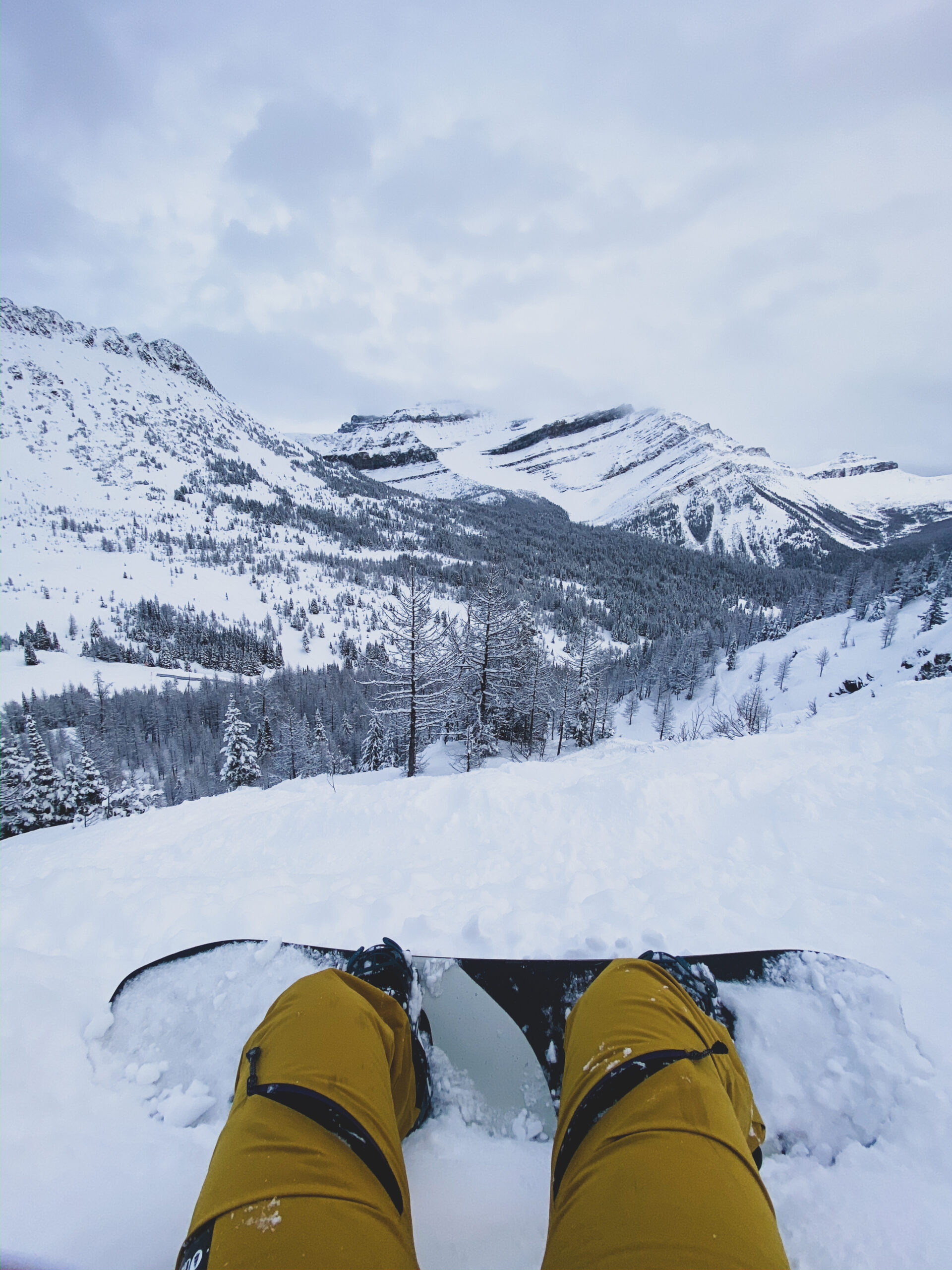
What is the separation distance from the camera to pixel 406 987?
3090 mm

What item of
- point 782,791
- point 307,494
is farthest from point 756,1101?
point 307,494

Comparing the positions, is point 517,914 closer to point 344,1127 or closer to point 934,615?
point 344,1127

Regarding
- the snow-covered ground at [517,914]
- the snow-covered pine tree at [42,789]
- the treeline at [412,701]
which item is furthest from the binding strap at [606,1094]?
the snow-covered pine tree at [42,789]

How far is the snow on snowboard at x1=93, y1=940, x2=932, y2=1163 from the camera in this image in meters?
2.58

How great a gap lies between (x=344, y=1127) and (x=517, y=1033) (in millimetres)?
1728

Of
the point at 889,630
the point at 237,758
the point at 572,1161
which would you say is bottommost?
the point at 237,758

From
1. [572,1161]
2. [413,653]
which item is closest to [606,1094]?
→ [572,1161]

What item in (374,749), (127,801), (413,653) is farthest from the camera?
(374,749)

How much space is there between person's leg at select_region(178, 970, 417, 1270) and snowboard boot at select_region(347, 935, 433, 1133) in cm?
53

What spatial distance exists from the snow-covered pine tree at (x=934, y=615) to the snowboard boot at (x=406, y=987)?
58.7m

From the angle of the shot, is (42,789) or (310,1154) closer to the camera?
(310,1154)

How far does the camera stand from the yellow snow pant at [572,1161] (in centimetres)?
143

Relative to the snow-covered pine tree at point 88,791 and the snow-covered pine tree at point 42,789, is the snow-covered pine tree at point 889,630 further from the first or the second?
the snow-covered pine tree at point 42,789

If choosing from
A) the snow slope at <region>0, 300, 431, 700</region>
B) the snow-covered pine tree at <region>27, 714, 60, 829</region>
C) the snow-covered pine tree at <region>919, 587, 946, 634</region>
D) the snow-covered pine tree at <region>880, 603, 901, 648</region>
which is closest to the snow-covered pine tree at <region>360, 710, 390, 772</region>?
the snow-covered pine tree at <region>27, 714, 60, 829</region>
